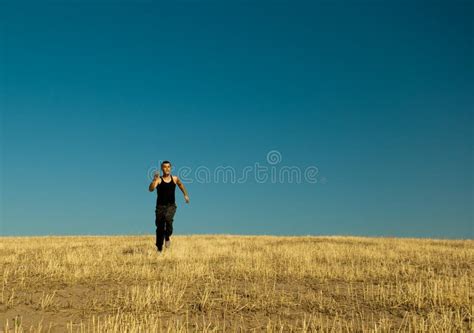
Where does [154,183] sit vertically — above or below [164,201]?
above

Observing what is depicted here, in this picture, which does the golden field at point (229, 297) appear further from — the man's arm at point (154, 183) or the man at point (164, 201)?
the man's arm at point (154, 183)

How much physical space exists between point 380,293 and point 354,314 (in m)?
1.53

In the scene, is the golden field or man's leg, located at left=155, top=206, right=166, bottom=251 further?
man's leg, located at left=155, top=206, right=166, bottom=251

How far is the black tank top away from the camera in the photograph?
14.5 meters

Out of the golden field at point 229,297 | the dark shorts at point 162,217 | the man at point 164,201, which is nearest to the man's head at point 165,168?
the man at point 164,201

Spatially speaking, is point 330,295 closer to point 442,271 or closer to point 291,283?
point 291,283

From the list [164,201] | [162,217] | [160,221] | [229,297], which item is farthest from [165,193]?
[229,297]

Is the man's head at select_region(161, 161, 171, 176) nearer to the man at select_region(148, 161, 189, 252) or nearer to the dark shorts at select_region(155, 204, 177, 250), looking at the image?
the man at select_region(148, 161, 189, 252)

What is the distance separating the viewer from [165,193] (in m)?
14.5

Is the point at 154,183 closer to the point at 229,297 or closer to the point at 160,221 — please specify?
the point at 160,221

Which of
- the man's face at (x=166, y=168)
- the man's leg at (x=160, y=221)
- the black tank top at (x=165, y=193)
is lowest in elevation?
the man's leg at (x=160, y=221)

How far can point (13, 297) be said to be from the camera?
26.0 ft

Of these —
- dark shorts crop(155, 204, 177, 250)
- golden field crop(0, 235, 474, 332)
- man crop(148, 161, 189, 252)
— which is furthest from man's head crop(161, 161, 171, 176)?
golden field crop(0, 235, 474, 332)

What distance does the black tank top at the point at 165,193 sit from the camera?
1454 cm
